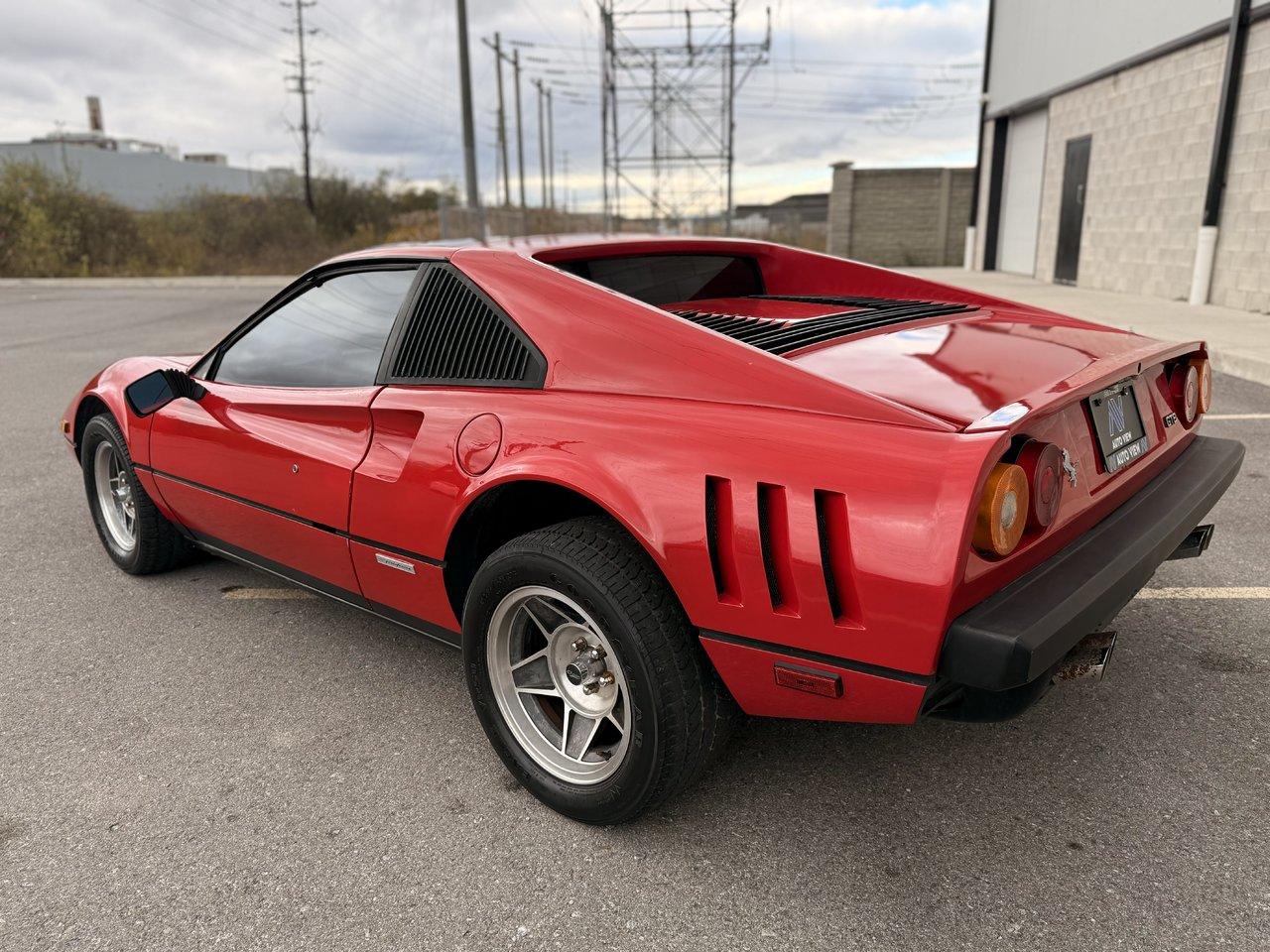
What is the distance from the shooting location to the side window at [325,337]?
2812mm

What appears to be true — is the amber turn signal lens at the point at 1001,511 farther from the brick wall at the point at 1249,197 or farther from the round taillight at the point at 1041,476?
the brick wall at the point at 1249,197

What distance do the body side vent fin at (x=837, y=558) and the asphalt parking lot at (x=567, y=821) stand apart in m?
0.69

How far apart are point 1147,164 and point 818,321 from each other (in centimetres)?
1376

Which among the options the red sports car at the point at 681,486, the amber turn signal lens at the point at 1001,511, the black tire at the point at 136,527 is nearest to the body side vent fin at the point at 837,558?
the red sports car at the point at 681,486

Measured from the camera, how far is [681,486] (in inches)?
76.9

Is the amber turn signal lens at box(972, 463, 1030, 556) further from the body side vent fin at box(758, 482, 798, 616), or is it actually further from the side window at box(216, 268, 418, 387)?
the side window at box(216, 268, 418, 387)

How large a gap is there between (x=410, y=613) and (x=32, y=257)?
29558 millimetres

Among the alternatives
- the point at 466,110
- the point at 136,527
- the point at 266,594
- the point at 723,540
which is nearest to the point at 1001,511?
the point at 723,540

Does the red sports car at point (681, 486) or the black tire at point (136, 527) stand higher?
the red sports car at point (681, 486)

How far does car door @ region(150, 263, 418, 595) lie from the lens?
2.75 metres

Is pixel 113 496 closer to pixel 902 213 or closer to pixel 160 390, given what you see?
pixel 160 390

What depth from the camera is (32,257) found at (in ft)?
85.8

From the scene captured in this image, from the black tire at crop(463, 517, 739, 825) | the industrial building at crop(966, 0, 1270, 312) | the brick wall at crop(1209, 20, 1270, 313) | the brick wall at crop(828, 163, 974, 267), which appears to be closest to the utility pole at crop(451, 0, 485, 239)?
the brick wall at crop(828, 163, 974, 267)

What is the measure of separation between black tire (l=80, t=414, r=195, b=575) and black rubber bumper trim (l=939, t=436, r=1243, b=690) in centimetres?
320
